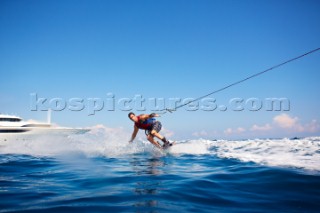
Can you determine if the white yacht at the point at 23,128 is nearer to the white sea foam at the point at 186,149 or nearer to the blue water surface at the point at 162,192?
the white sea foam at the point at 186,149

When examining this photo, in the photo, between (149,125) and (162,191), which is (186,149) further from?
(162,191)

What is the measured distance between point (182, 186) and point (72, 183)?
264cm

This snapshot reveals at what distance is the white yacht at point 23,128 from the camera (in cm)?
2602

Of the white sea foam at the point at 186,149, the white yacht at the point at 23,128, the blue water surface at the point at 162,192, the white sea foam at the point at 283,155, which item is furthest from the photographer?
the white yacht at the point at 23,128

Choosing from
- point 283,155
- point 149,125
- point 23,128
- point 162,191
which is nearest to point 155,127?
point 149,125

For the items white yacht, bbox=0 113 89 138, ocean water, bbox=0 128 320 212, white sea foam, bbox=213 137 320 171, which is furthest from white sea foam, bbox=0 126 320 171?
white yacht, bbox=0 113 89 138

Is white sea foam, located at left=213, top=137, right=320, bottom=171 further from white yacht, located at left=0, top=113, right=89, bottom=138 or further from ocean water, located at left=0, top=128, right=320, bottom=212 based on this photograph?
white yacht, located at left=0, top=113, right=89, bottom=138

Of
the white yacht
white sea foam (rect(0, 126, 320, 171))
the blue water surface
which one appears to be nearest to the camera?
the blue water surface

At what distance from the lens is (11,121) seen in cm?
2761

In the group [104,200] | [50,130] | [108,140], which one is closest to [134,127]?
[108,140]

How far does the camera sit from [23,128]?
1056 inches

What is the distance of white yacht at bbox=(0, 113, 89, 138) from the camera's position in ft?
85.4

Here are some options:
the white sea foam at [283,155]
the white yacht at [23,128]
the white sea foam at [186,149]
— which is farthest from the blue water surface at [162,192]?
the white yacht at [23,128]

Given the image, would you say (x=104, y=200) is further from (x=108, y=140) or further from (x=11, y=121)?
(x=11, y=121)
